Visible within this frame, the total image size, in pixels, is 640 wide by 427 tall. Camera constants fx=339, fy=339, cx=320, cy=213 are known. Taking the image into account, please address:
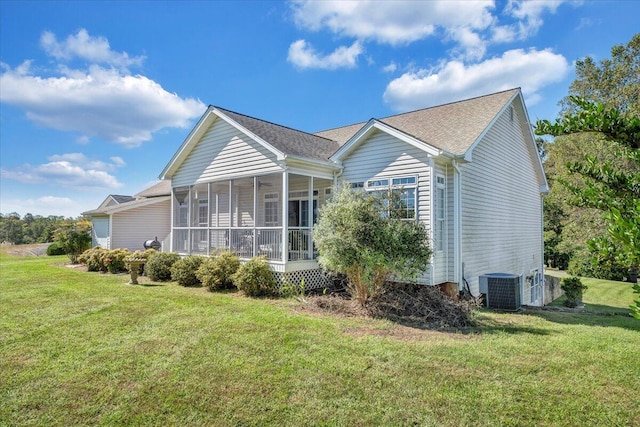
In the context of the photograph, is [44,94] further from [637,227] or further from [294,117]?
[637,227]

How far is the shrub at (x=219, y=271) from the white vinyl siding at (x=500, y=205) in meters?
7.20

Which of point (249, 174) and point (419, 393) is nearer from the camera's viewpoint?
point (419, 393)

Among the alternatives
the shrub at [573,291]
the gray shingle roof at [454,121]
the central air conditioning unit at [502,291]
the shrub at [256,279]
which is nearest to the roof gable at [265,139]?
the gray shingle roof at [454,121]

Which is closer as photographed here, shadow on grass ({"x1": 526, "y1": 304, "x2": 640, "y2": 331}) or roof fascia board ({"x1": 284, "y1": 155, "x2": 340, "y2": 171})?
shadow on grass ({"x1": 526, "y1": 304, "x2": 640, "y2": 331})

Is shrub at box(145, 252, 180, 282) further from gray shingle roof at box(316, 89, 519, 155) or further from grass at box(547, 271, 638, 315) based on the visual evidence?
grass at box(547, 271, 638, 315)

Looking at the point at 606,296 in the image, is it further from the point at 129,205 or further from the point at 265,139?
the point at 129,205

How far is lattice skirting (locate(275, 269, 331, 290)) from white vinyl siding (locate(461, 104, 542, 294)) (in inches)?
175

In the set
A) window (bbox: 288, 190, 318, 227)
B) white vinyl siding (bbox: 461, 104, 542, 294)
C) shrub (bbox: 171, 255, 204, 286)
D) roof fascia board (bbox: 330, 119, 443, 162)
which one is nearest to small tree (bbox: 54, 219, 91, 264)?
shrub (bbox: 171, 255, 204, 286)

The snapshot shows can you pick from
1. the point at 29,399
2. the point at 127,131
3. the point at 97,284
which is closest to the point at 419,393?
the point at 29,399

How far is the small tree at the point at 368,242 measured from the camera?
7.71 meters

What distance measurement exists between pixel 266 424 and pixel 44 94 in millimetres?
16972

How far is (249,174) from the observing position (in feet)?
39.3

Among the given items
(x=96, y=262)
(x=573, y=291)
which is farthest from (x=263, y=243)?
(x=573, y=291)

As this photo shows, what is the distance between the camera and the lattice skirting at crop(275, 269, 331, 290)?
34.1ft
